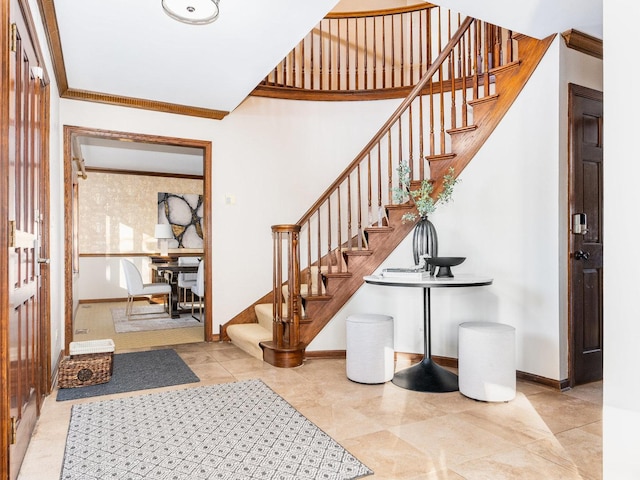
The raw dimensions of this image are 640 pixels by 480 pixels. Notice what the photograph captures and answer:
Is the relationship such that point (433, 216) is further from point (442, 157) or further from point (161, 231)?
point (161, 231)

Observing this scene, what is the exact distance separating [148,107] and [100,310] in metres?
4.15

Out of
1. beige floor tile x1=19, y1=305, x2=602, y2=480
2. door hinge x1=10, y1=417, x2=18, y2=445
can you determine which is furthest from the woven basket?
door hinge x1=10, y1=417, x2=18, y2=445

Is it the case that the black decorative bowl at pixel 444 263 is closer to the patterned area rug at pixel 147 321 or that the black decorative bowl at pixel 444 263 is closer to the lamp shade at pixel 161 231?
the patterned area rug at pixel 147 321

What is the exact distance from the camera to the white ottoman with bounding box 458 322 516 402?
9.25 feet

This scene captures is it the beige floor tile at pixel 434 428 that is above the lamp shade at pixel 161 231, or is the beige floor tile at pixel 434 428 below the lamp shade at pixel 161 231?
below

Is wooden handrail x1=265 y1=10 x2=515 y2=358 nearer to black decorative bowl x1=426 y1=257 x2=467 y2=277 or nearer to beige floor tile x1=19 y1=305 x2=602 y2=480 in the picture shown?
beige floor tile x1=19 y1=305 x2=602 y2=480

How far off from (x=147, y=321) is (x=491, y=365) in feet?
15.6

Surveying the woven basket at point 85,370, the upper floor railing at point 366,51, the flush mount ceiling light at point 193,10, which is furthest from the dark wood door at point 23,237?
the upper floor railing at point 366,51

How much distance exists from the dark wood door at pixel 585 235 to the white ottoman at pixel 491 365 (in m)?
0.58

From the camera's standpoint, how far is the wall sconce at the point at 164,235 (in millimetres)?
8289

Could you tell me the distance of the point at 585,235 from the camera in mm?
3195

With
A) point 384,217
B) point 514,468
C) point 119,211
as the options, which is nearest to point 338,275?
point 384,217
